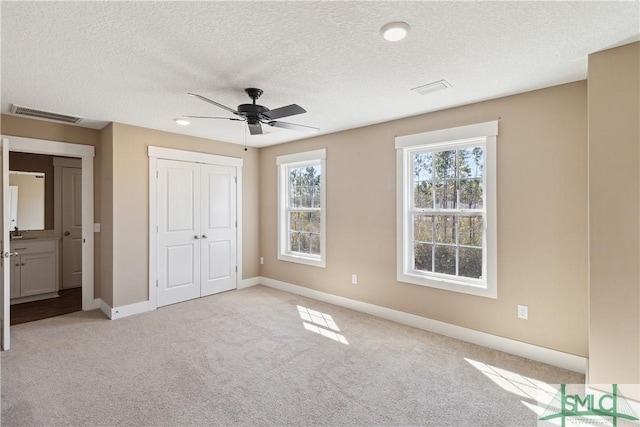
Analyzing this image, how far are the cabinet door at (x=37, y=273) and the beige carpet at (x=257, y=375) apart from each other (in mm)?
1385

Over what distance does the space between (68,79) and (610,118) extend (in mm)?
4158

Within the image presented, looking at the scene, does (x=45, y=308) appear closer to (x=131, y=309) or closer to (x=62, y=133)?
(x=131, y=309)

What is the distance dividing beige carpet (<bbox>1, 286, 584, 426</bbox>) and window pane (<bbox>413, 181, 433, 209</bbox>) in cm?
143

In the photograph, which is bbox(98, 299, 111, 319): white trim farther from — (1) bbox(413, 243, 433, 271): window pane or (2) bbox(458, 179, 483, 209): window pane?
(2) bbox(458, 179, 483, 209): window pane

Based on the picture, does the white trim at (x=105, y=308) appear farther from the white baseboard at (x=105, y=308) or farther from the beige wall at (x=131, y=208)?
the beige wall at (x=131, y=208)

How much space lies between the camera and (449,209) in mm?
3549

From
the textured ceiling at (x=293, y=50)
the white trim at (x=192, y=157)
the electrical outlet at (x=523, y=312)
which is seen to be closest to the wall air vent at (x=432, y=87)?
the textured ceiling at (x=293, y=50)

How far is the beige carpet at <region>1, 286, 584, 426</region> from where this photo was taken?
219 cm

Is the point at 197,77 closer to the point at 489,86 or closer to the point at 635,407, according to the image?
the point at 489,86

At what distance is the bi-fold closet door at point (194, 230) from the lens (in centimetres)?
455

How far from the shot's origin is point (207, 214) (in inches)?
199

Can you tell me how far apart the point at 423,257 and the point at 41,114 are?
470 cm

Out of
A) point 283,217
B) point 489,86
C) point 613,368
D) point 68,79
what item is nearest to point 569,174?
point 489,86

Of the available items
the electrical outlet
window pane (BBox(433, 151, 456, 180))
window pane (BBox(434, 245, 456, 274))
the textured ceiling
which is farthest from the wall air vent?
the electrical outlet
